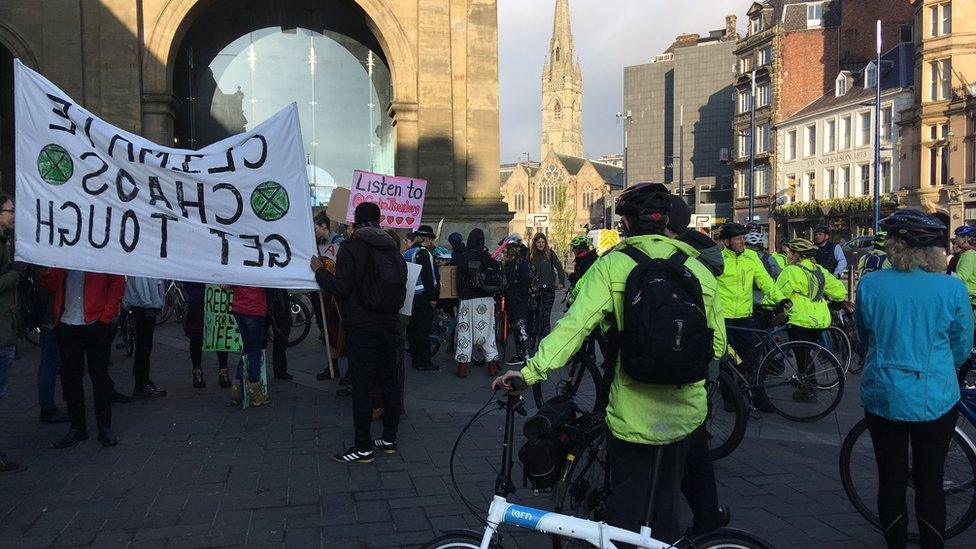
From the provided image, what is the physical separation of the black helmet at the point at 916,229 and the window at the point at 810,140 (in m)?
52.9

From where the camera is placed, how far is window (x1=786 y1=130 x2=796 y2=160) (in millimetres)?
54438

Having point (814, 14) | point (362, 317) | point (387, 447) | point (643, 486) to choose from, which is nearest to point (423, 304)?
point (387, 447)

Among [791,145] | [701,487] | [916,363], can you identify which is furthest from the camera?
[791,145]

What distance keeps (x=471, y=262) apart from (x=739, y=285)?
3.61 m

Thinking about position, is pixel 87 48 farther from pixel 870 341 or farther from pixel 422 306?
pixel 870 341

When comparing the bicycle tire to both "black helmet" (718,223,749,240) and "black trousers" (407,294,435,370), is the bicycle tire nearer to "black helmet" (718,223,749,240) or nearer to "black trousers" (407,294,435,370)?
"black helmet" (718,223,749,240)

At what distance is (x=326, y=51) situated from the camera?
1928cm

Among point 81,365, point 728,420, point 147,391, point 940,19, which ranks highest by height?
point 940,19

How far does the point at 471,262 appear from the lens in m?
9.81

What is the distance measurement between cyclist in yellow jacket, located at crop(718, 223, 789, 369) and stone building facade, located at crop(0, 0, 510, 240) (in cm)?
1050

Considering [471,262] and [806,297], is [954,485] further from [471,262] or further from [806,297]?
[471,262]

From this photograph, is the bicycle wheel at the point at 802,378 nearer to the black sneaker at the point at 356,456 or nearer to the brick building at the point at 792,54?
the black sneaker at the point at 356,456

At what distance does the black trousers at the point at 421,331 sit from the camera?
10.0 meters

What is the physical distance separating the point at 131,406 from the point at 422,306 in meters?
3.74
